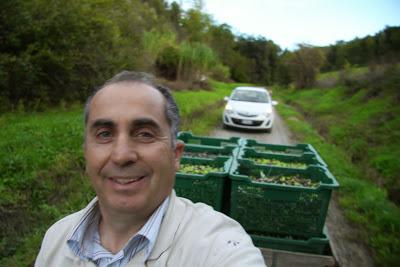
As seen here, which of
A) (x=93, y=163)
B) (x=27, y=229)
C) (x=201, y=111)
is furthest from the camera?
(x=201, y=111)

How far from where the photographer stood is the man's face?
4.87ft

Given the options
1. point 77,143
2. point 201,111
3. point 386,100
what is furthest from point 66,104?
point 386,100

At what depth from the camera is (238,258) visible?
132 cm

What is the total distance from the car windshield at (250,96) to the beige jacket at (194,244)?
10.6 metres

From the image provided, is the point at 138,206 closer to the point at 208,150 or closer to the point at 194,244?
the point at 194,244

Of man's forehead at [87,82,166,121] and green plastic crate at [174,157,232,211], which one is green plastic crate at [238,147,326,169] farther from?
man's forehead at [87,82,166,121]

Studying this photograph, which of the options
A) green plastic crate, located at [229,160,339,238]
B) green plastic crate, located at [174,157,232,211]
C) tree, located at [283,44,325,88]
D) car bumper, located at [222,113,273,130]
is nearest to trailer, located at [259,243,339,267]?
green plastic crate, located at [229,160,339,238]

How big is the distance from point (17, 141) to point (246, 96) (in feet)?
28.0

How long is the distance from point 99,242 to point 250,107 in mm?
9861

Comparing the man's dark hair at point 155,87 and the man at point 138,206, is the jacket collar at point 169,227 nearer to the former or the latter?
the man at point 138,206

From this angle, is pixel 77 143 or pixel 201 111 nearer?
pixel 77 143

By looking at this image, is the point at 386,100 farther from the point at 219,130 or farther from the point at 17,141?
the point at 17,141

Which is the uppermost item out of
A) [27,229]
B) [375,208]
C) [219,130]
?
[27,229]

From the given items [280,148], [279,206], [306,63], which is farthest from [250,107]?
[306,63]
